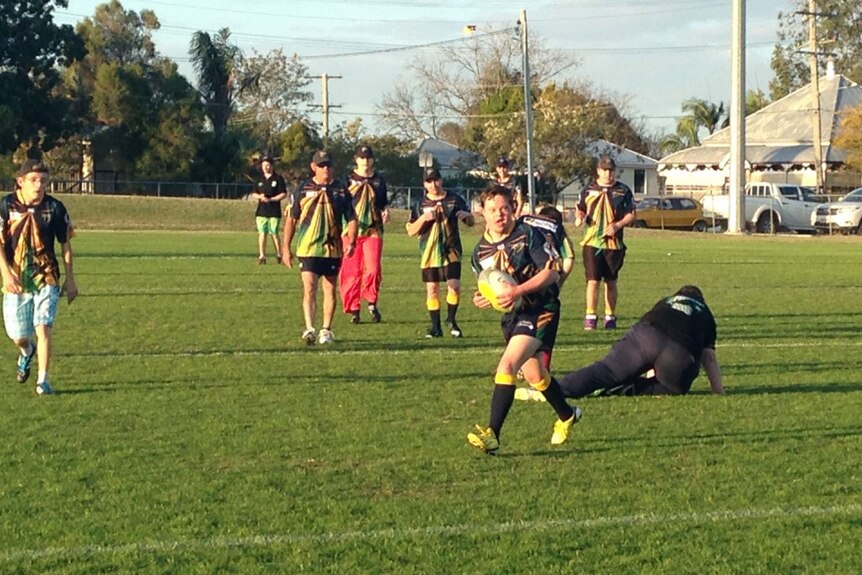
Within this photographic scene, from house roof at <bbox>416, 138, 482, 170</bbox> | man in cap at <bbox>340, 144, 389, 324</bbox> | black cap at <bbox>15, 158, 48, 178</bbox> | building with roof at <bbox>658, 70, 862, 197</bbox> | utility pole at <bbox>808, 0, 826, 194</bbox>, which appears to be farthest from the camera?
house roof at <bbox>416, 138, 482, 170</bbox>

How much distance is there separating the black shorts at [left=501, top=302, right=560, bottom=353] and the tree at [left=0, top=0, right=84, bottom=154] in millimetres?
49402

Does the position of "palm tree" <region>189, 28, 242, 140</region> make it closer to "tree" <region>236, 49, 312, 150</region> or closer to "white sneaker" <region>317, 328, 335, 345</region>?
"tree" <region>236, 49, 312, 150</region>

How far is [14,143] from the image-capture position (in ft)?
176

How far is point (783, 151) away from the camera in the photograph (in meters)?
68.5

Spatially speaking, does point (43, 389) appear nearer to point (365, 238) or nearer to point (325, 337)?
point (325, 337)

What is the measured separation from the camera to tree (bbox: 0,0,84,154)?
55.3 m

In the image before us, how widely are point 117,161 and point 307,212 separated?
50487 millimetres

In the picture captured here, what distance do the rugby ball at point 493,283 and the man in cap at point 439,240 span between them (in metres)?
5.96

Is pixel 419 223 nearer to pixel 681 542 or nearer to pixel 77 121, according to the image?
pixel 681 542

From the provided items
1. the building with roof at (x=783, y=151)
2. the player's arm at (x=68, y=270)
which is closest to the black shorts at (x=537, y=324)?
the player's arm at (x=68, y=270)

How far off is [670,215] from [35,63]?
26028 mm

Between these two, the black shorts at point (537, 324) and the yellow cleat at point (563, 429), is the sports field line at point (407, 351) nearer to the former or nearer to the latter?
the yellow cleat at point (563, 429)

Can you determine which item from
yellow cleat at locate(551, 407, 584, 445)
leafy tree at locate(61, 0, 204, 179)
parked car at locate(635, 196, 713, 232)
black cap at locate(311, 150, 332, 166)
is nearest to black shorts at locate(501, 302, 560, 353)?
yellow cleat at locate(551, 407, 584, 445)

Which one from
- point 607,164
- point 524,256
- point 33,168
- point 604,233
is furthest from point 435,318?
point 524,256
